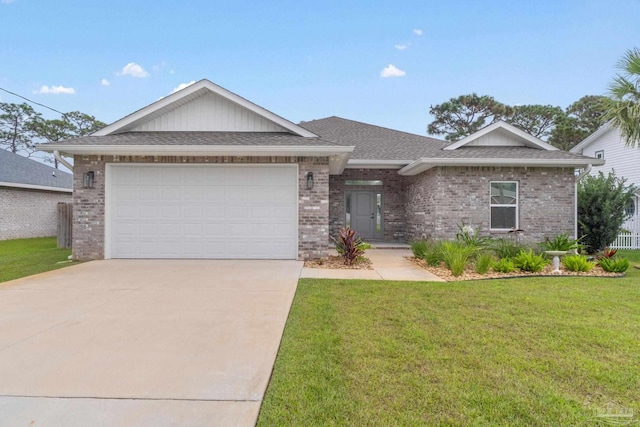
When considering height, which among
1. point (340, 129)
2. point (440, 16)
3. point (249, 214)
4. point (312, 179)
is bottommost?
point (249, 214)

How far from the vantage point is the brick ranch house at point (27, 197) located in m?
15.5

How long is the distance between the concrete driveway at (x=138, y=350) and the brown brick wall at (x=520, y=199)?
256 inches

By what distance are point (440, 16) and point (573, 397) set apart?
47.2 ft

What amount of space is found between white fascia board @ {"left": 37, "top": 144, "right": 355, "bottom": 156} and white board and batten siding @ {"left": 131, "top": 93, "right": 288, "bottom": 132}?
146 centimetres

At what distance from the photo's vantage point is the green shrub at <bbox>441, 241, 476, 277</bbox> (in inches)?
290

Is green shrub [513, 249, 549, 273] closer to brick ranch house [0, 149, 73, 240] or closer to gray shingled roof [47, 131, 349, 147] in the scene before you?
gray shingled roof [47, 131, 349, 147]

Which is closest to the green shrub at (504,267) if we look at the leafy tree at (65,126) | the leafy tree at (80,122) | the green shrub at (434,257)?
the green shrub at (434,257)

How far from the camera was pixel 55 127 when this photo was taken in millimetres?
33250

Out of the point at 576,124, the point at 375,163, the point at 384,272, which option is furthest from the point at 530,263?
the point at 576,124

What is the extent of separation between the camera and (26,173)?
1723 cm

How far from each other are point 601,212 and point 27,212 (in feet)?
75.6

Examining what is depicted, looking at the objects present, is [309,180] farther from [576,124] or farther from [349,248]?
[576,124]

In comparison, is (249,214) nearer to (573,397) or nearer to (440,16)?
(573,397)

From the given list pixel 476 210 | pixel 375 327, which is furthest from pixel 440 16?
pixel 375 327
